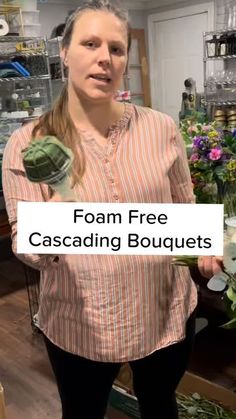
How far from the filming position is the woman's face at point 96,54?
2.71ft

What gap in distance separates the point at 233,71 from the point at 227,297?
4.07 meters

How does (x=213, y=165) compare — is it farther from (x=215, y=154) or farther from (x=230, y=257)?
(x=230, y=257)

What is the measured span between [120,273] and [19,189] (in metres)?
0.27

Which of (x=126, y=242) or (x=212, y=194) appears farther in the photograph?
(x=212, y=194)

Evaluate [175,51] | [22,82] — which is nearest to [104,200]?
[22,82]

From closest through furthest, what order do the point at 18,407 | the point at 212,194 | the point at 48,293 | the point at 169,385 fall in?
1. the point at 48,293
2. the point at 169,385
3. the point at 212,194
4. the point at 18,407

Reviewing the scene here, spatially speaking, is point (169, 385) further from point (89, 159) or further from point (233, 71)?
point (233, 71)

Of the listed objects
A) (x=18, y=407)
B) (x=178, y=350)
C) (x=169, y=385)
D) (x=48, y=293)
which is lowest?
(x=18, y=407)

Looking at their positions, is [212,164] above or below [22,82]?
below

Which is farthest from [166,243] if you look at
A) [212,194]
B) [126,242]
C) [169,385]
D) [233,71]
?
[233,71]

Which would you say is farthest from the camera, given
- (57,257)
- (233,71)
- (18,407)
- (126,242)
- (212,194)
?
(233,71)

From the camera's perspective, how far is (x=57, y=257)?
824mm

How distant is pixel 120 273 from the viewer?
91 centimetres

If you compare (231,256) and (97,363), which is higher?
(231,256)
